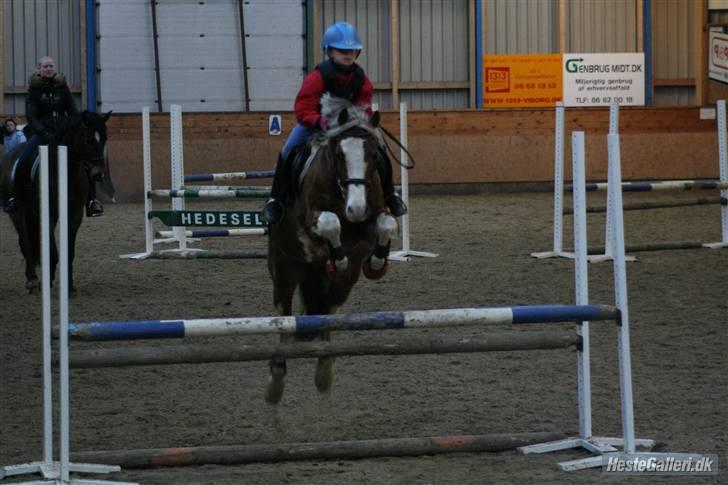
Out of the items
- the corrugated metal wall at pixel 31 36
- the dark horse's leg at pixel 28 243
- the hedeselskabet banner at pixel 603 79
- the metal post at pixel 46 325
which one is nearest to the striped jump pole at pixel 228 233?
the dark horse's leg at pixel 28 243

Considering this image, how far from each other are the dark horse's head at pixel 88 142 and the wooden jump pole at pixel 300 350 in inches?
207

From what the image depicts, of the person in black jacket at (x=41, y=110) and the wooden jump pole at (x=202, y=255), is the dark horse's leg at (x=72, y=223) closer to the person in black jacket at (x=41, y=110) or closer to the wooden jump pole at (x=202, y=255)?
the person in black jacket at (x=41, y=110)

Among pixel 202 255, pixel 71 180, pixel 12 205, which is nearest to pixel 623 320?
pixel 71 180

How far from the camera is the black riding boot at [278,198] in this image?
6500mm

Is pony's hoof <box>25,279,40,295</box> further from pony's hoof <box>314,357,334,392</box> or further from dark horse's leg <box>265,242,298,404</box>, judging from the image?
pony's hoof <box>314,357,334,392</box>

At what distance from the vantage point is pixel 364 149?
581 centimetres

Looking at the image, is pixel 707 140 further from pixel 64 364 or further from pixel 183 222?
pixel 64 364

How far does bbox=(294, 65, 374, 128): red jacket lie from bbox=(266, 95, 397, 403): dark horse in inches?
4.5

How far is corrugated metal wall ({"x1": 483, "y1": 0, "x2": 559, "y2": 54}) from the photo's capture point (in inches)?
880

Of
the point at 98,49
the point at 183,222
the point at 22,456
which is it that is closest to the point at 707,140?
the point at 98,49

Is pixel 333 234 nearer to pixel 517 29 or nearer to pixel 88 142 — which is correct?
pixel 88 142

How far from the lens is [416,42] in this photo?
22375 millimetres

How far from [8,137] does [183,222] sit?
9.50 meters

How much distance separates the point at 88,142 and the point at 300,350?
18.2ft
